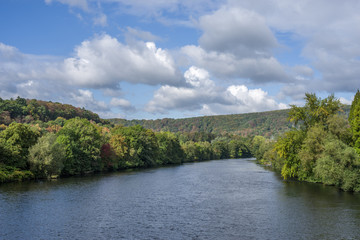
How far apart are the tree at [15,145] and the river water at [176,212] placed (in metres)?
8.13

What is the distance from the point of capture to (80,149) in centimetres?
8581

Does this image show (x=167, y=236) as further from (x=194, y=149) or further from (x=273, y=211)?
(x=194, y=149)

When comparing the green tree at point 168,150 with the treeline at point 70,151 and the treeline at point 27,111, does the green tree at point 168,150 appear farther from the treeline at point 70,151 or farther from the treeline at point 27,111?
the treeline at point 27,111

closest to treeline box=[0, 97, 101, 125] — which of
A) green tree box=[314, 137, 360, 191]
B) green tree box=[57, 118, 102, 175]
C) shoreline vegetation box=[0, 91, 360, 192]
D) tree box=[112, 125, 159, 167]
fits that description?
tree box=[112, 125, 159, 167]

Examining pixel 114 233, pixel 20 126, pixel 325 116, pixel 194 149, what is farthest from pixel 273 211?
pixel 194 149

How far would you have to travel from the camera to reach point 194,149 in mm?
180750

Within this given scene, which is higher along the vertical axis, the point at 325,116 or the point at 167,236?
the point at 325,116

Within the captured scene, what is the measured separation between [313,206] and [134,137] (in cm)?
8479

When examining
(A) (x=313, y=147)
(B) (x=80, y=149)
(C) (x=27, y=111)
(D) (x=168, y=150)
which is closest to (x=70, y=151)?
(B) (x=80, y=149)

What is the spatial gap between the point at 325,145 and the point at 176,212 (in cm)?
3240

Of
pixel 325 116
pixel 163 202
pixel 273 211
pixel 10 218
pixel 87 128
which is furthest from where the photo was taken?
pixel 87 128

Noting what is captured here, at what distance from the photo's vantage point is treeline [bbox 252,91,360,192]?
54594mm

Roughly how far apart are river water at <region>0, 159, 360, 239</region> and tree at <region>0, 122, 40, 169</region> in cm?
813

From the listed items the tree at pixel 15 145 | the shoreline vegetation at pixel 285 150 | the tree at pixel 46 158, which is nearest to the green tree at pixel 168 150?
the shoreline vegetation at pixel 285 150
